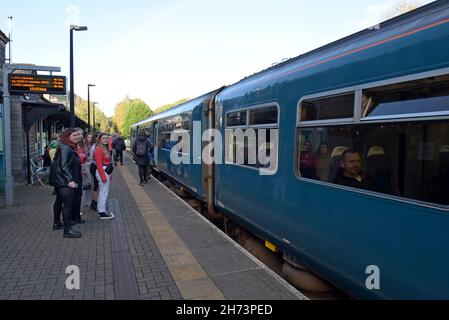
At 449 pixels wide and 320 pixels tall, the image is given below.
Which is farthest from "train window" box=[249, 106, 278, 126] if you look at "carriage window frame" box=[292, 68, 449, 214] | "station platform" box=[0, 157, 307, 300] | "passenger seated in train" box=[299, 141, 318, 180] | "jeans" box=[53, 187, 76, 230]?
"jeans" box=[53, 187, 76, 230]

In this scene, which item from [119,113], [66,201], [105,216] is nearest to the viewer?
[66,201]

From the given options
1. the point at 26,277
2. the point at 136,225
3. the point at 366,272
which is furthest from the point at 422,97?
the point at 136,225

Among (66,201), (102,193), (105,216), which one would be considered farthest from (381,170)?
(105,216)

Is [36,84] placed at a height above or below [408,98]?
above

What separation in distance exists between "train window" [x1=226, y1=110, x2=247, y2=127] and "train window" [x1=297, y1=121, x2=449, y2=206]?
6.51 feet

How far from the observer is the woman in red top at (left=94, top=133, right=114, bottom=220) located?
264 inches

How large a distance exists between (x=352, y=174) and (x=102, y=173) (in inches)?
198

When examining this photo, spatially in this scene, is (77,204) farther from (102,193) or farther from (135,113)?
(135,113)

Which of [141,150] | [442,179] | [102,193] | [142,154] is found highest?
[442,179]

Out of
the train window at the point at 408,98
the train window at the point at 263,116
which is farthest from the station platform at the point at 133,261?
the train window at the point at 408,98

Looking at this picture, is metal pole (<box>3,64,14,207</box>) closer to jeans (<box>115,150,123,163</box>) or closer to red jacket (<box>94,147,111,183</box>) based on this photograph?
red jacket (<box>94,147,111,183</box>)

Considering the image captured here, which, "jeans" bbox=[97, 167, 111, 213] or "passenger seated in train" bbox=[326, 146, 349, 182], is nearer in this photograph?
"passenger seated in train" bbox=[326, 146, 349, 182]

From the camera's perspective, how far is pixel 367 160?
294 cm

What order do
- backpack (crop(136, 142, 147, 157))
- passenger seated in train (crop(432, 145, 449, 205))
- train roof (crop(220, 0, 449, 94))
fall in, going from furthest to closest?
1. backpack (crop(136, 142, 147, 157))
2. train roof (crop(220, 0, 449, 94))
3. passenger seated in train (crop(432, 145, 449, 205))
